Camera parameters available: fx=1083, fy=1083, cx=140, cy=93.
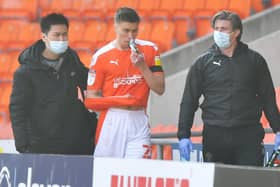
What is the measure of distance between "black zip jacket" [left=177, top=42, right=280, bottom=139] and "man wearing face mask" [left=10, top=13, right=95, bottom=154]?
33.2 inches

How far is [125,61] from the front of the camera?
7.59 metres

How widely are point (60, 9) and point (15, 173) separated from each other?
33.8 feet

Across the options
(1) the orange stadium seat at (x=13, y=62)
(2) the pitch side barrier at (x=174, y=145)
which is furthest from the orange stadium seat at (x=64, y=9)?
(2) the pitch side barrier at (x=174, y=145)

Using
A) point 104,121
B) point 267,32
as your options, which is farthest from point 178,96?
point 104,121

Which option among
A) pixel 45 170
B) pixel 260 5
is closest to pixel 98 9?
pixel 260 5

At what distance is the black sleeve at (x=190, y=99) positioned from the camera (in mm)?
7467

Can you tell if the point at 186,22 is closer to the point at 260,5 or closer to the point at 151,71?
the point at 260,5

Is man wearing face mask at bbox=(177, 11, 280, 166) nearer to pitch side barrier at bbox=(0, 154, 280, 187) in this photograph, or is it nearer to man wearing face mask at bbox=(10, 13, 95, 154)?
man wearing face mask at bbox=(10, 13, 95, 154)

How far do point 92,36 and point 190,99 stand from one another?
841 centimetres

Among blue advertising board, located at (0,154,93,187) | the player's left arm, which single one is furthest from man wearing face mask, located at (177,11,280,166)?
blue advertising board, located at (0,154,93,187)

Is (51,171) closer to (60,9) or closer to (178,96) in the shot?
(178,96)

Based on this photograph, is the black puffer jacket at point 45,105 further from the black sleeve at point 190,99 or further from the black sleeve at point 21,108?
the black sleeve at point 190,99

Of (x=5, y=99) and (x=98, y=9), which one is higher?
(x=98, y=9)

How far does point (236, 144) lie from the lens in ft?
24.2
